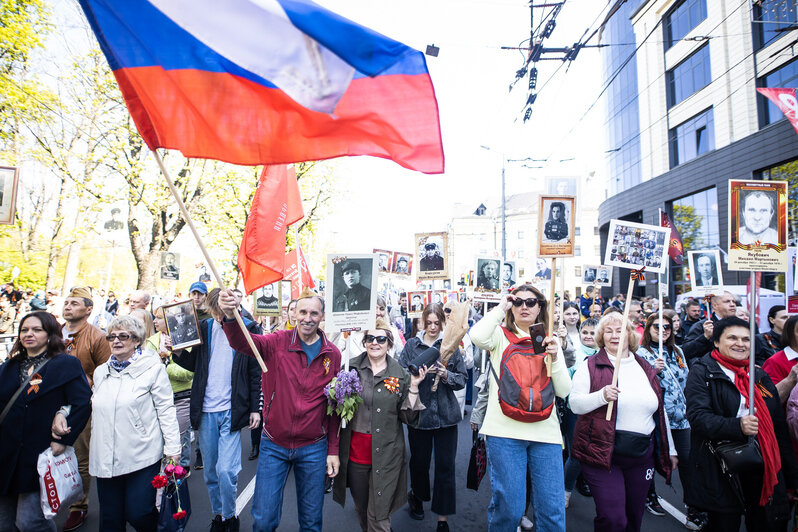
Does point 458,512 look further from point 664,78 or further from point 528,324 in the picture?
point 664,78

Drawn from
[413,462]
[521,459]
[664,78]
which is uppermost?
[664,78]

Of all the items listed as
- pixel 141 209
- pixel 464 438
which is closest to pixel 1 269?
pixel 141 209

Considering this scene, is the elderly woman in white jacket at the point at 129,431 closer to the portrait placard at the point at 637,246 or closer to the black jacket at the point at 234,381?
the black jacket at the point at 234,381

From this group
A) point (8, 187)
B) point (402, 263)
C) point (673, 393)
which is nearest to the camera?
point (673, 393)

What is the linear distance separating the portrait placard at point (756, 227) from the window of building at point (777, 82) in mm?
14039

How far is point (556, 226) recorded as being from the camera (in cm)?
412

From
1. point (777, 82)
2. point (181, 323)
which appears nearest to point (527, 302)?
point (181, 323)

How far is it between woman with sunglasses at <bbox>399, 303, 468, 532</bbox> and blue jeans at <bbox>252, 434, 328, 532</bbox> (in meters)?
1.11

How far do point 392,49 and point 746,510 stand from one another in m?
4.20

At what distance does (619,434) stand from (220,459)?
3400 mm

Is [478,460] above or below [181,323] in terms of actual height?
below

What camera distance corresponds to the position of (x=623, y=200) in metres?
26.0

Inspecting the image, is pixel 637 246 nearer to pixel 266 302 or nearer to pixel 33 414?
pixel 266 302

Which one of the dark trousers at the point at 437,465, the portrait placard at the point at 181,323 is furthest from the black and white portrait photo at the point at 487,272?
the portrait placard at the point at 181,323
